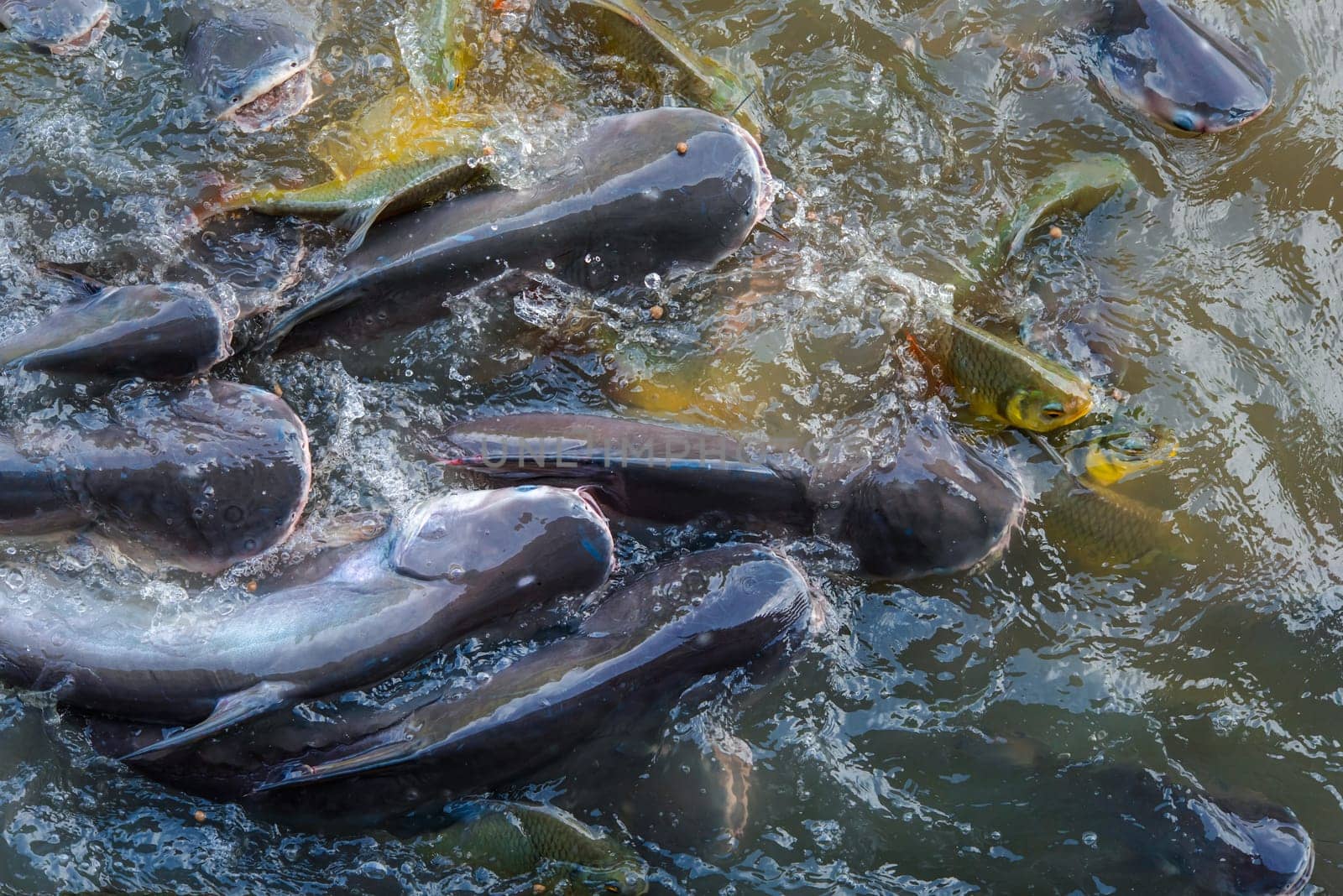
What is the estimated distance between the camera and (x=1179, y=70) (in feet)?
12.7

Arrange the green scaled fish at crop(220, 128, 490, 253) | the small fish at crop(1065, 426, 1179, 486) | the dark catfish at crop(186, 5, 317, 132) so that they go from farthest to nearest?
the dark catfish at crop(186, 5, 317, 132) < the small fish at crop(1065, 426, 1179, 486) < the green scaled fish at crop(220, 128, 490, 253)

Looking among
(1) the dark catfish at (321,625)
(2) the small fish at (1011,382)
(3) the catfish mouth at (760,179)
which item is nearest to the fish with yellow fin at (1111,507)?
(2) the small fish at (1011,382)

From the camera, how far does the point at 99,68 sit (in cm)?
402

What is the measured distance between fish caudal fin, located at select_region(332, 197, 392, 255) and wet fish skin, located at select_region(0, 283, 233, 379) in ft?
1.65

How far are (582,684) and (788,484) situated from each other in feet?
3.07

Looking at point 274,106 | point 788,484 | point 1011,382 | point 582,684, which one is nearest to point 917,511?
point 788,484

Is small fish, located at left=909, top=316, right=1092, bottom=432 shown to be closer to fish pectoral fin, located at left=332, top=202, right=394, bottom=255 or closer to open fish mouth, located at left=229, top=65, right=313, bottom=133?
fish pectoral fin, located at left=332, top=202, right=394, bottom=255

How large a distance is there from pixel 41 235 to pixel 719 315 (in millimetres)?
2516

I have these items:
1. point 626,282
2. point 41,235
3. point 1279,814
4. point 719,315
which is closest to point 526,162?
point 626,282

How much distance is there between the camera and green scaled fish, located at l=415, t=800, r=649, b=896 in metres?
3.03

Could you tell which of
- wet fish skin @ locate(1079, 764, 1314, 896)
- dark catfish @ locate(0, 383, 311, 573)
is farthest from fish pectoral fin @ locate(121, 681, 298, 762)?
wet fish skin @ locate(1079, 764, 1314, 896)

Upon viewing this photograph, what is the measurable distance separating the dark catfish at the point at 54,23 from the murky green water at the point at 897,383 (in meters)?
0.06

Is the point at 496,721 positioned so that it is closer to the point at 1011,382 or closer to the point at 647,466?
the point at 647,466

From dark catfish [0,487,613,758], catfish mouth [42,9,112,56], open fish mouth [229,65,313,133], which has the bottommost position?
dark catfish [0,487,613,758]
